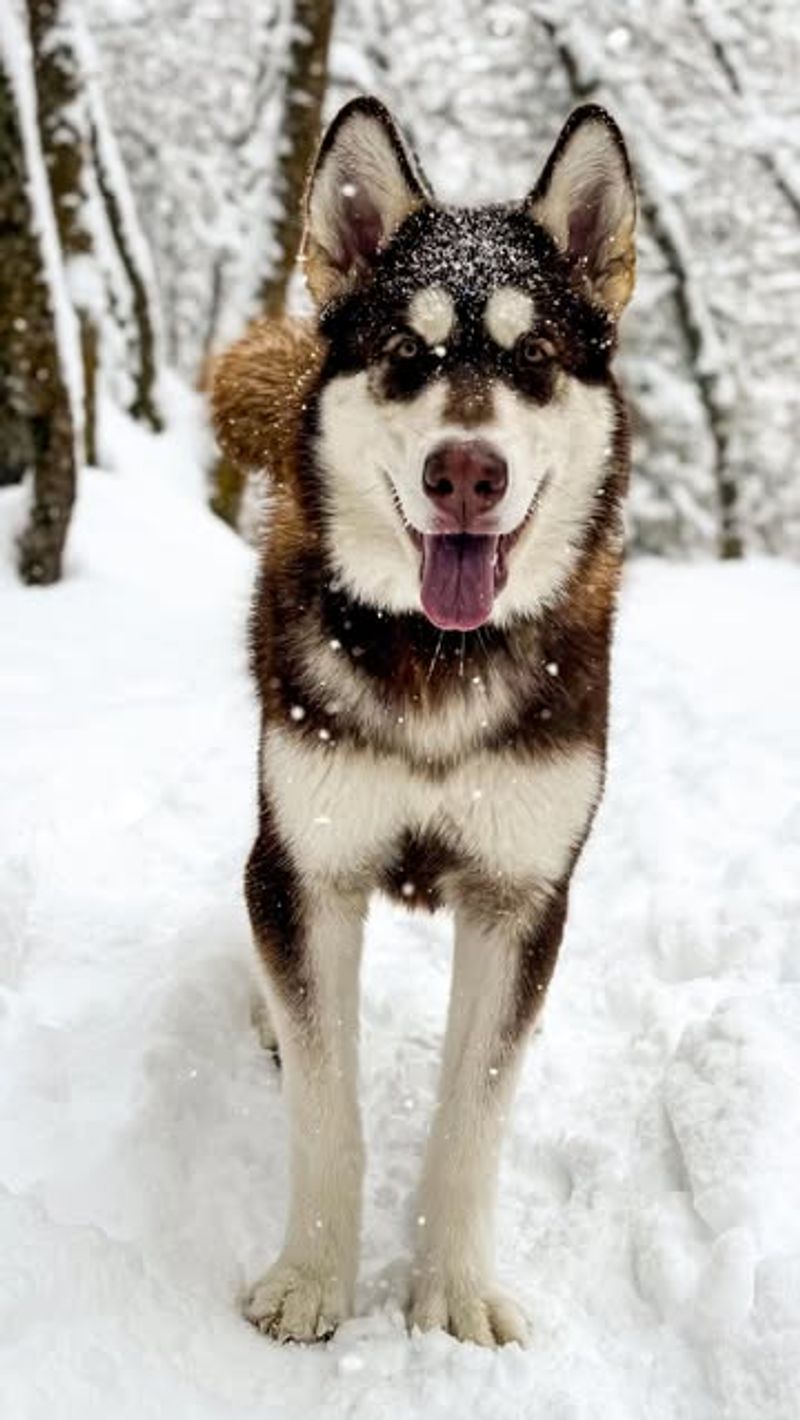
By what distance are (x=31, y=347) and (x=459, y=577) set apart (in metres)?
4.59

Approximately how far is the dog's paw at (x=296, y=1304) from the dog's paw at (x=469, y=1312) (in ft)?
0.47

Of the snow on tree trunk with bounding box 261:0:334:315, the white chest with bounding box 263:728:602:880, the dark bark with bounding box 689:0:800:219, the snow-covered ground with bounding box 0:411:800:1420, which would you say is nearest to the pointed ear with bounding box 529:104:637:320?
the white chest with bounding box 263:728:602:880

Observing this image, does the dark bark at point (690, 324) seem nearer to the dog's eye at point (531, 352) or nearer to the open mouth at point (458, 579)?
the dog's eye at point (531, 352)

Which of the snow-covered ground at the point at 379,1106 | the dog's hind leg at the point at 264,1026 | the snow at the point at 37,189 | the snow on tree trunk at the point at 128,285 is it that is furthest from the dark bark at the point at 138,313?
the dog's hind leg at the point at 264,1026

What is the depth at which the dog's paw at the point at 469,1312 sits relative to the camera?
2480 mm

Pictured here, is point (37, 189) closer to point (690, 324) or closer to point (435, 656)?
point (435, 656)

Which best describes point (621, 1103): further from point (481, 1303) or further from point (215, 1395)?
point (215, 1395)

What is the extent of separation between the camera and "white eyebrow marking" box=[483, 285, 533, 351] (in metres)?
2.49

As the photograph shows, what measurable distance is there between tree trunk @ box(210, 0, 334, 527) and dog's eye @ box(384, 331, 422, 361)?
19.1 feet

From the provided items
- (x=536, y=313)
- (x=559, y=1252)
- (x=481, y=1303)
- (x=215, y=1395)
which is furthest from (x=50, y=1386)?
(x=536, y=313)

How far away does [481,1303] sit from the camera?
8.26 feet

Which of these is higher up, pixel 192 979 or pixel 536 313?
pixel 536 313

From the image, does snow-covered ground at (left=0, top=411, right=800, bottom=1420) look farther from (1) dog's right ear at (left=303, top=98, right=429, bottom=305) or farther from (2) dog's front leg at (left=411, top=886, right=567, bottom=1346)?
(1) dog's right ear at (left=303, top=98, right=429, bottom=305)

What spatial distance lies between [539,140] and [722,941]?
12856 mm
